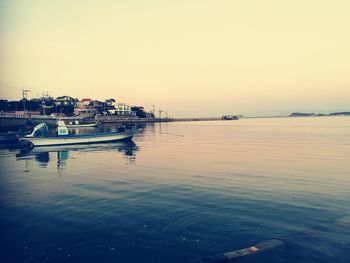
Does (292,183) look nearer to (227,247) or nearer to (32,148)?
(227,247)

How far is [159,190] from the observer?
20.0 metres

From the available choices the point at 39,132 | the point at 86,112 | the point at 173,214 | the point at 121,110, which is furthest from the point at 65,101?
the point at 173,214

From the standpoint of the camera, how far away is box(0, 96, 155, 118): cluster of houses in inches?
5620

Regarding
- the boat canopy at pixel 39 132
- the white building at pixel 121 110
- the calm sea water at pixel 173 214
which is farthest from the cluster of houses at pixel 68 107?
the calm sea water at pixel 173 214

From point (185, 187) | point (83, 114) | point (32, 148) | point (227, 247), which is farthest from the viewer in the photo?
point (83, 114)

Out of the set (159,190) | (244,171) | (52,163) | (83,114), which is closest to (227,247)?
(159,190)

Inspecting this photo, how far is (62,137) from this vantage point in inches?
2188

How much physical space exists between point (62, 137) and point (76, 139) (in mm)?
2972

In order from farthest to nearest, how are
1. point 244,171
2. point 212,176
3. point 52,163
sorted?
point 52,163, point 244,171, point 212,176

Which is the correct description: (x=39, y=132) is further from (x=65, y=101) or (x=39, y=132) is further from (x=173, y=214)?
(x=65, y=101)

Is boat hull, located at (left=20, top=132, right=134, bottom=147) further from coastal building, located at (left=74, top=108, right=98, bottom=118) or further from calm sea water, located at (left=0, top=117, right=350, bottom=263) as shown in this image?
coastal building, located at (left=74, top=108, right=98, bottom=118)

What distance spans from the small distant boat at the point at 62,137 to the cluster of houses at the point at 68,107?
315ft

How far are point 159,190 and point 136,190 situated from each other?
1837 mm

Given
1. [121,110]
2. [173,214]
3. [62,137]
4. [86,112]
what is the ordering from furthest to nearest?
1. [121,110]
2. [86,112]
3. [62,137]
4. [173,214]
